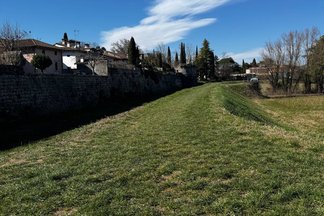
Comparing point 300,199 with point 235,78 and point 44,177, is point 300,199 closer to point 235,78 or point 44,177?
point 44,177

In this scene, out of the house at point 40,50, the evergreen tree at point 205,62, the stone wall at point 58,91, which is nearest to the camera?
the stone wall at point 58,91

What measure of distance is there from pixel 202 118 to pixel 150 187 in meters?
8.37

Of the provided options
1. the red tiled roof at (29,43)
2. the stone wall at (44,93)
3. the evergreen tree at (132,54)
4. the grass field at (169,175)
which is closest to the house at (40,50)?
the red tiled roof at (29,43)

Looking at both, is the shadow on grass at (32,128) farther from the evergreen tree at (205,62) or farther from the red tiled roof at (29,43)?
the evergreen tree at (205,62)

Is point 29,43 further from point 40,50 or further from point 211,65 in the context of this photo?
point 211,65

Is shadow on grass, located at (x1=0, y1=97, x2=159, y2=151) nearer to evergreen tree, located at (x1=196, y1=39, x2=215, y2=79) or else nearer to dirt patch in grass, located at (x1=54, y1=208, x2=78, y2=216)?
dirt patch in grass, located at (x1=54, y1=208, x2=78, y2=216)

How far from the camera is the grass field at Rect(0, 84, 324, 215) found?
4.48m

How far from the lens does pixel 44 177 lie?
606cm

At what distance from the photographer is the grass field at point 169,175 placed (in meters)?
4.48

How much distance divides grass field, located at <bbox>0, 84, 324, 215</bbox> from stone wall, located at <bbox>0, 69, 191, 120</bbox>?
570 centimetres

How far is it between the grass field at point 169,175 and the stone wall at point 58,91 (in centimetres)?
570

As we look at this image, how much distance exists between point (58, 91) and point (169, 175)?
14.2m

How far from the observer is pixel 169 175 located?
5.88 meters

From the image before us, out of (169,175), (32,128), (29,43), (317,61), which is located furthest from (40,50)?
(317,61)
